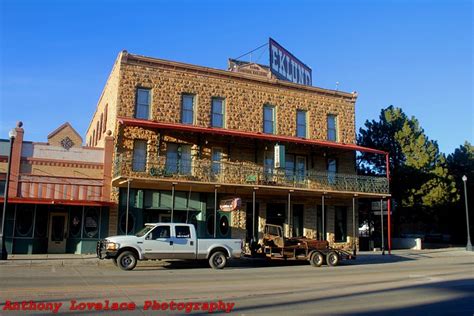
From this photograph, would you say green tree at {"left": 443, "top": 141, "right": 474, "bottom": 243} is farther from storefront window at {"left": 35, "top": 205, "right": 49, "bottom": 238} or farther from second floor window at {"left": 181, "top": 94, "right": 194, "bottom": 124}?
storefront window at {"left": 35, "top": 205, "right": 49, "bottom": 238}

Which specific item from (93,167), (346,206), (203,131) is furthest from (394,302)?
(346,206)

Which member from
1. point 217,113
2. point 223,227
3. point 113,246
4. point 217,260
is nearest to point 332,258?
point 217,260

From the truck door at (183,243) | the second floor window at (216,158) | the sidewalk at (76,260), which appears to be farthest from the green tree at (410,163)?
the truck door at (183,243)

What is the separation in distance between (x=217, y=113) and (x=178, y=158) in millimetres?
3910

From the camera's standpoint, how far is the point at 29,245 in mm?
23297

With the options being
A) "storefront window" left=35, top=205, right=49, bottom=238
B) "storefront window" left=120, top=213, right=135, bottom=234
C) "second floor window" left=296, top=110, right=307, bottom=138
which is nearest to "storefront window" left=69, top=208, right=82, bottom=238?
"storefront window" left=35, top=205, right=49, bottom=238

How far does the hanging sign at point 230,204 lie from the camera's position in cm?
2364

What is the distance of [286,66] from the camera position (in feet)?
112

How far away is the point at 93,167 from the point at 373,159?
877 inches

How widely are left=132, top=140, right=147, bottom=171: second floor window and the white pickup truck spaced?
6.77 meters

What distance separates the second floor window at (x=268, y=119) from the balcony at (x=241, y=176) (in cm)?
273

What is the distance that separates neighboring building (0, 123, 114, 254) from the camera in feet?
76.6

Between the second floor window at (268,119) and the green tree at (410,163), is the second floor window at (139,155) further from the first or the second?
the green tree at (410,163)

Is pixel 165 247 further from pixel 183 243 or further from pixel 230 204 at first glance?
pixel 230 204
